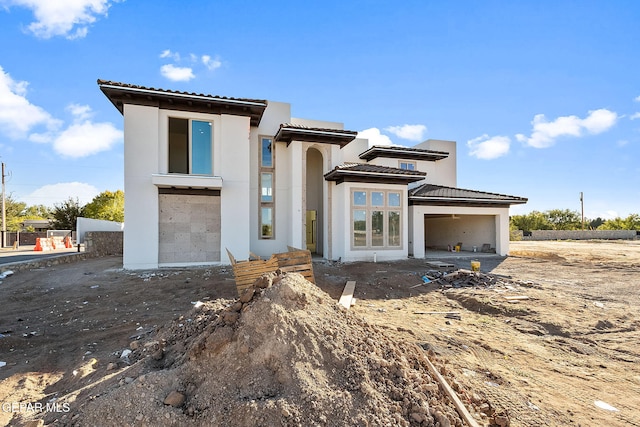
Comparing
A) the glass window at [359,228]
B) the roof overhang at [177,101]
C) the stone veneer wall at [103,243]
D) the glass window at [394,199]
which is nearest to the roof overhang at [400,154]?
the glass window at [394,199]

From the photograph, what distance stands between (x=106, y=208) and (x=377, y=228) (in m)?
33.2

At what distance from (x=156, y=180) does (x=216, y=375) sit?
10.2 meters

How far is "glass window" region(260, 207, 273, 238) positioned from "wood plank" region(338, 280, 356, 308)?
20.3 ft

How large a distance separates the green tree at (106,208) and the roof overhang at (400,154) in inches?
1195

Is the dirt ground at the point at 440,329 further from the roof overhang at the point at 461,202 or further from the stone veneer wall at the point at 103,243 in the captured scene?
the roof overhang at the point at 461,202

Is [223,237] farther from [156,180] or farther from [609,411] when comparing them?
[609,411]

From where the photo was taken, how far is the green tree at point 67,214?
97.9 ft

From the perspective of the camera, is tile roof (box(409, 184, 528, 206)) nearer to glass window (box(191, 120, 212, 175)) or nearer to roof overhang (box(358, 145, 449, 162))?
roof overhang (box(358, 145, 449, 162))

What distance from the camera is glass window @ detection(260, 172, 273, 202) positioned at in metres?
14.6

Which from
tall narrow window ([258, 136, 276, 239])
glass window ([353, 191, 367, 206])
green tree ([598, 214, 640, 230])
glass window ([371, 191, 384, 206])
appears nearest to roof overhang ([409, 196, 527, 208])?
glass window ([371, 191, 384, 206])

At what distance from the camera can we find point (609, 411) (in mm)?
3191

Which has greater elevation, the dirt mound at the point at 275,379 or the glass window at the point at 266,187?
the glass window at the point at 266,187

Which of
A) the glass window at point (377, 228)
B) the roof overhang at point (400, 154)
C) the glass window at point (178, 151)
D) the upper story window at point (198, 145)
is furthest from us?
the roof overhang at point (400, 154)

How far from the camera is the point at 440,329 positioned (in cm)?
569
